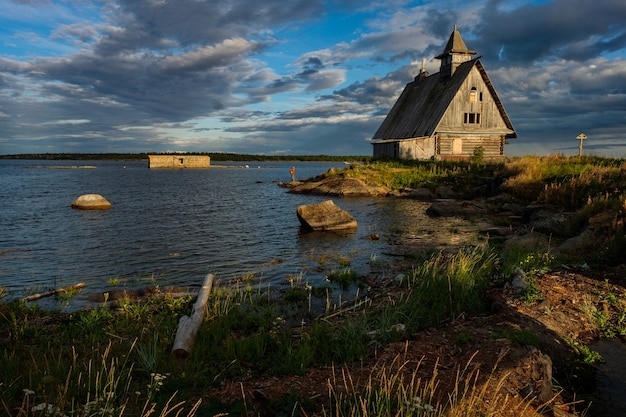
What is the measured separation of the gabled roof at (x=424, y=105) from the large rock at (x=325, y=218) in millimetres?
23988

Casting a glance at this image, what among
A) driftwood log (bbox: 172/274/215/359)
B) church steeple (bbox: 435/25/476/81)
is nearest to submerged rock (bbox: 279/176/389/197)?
church steeple (bbox: 435/25/476/81)

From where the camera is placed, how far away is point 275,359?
20.0 feet

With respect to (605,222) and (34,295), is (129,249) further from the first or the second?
(605,222)

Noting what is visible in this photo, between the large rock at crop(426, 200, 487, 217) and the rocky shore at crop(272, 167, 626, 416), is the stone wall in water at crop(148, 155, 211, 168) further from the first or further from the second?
the rocky shore at crop(272, 167, 626, 416)

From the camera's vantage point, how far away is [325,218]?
66.0 ft

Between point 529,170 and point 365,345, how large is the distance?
25.2 m

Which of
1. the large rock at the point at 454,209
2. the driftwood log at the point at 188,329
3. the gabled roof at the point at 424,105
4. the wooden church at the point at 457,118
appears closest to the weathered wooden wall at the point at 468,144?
the wooden church at the point at 457,118

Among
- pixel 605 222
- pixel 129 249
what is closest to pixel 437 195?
pixel 605 222

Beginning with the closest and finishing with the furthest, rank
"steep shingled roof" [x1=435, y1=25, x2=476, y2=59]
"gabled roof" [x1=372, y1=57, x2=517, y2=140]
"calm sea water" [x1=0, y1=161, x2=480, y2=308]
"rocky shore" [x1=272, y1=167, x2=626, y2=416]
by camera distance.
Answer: "rocky shore" [x1=272, y1=167, x2=626, y2=416] → "calm sea water" [x1=0, y1=161, x2=480, y2=308] → "gabled roof" [x1=372, y1=57, x2=517, y2=140] → "steep shingled roof" [x1=435, y1=25, x2=476, y2=59]

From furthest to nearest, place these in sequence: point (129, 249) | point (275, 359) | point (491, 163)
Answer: point (491, 163) → point (129, 249) → point (275, 359)

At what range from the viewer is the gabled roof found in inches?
1634

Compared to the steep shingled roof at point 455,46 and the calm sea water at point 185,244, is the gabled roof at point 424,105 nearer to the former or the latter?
the steep shingled roof at point 455,46

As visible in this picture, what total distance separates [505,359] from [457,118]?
39.5m

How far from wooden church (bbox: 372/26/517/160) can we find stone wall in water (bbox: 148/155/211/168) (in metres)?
77.5
